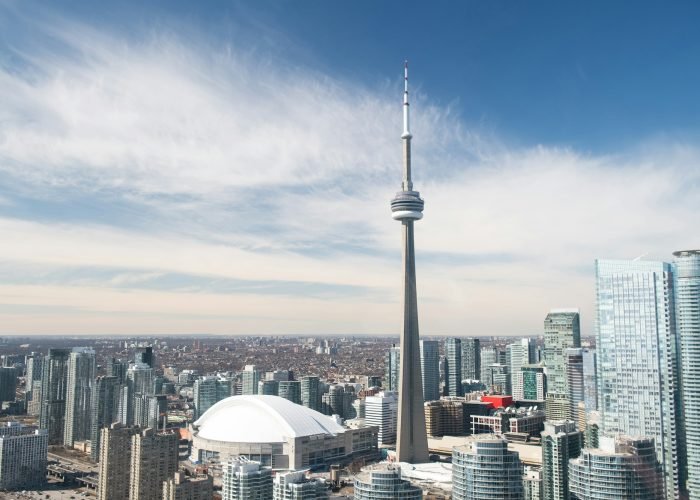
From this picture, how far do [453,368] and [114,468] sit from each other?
63938 mm

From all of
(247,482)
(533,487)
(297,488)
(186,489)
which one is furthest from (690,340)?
(186,489)

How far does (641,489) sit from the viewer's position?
2700 centimetres

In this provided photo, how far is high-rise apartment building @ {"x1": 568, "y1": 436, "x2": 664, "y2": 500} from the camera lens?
1057 inches

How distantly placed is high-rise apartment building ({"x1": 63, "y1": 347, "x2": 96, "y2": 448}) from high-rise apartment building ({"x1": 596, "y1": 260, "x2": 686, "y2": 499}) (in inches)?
1820

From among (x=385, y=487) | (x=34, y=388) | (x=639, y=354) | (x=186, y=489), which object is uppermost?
(x=639, y=354)

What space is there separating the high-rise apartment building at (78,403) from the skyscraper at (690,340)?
5036 cm

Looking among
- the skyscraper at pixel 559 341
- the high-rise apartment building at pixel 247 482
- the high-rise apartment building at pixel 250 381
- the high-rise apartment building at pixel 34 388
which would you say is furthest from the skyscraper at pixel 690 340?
the high-rise apartment building at pixel 34 388

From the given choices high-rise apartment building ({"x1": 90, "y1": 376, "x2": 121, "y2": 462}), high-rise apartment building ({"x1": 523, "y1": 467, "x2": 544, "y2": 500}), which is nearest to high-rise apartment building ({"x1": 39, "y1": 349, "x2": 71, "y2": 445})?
high-rise apartment building ({"x1": 90, "y1": 376, "x2": 121, "y2": 462})

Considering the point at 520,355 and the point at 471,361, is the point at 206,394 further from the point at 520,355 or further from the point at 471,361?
the point at 471,361

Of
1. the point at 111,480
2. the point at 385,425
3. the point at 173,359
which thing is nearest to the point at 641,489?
the point at 111,480

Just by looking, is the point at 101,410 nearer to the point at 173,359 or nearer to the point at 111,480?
the point at 111,480

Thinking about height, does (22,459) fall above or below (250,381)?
below

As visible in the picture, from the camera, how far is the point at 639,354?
42.4m

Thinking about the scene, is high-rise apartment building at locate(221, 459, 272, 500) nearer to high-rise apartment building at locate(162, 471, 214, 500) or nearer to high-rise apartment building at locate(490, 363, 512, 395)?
high-rise apartment building at locate(162, 471, 214, 500)
